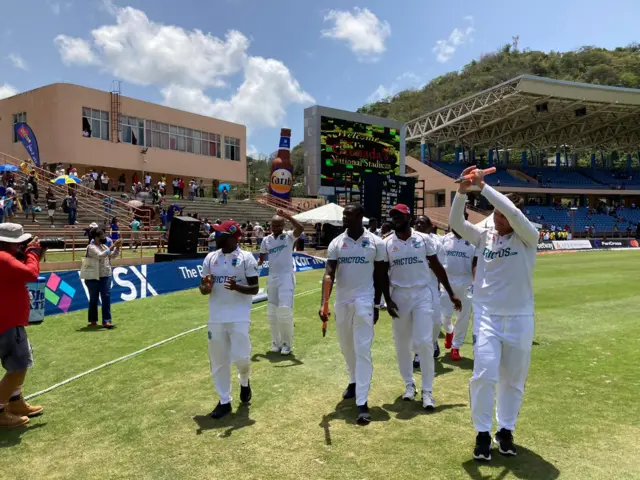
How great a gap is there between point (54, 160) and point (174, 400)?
31.7 metres

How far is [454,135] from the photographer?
2154 inches

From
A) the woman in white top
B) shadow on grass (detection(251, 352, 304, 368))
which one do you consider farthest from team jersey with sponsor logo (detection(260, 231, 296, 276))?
the woman in white top

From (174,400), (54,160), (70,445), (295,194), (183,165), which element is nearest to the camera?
(70,445)

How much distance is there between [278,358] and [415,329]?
2954mm

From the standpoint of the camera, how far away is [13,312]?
196 inches

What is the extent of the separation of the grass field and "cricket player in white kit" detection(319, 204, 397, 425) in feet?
1.92

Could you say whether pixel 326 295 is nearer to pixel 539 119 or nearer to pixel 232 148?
pixel 232 148

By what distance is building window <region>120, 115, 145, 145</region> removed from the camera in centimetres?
3525

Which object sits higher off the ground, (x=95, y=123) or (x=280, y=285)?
(x=95, y=123)

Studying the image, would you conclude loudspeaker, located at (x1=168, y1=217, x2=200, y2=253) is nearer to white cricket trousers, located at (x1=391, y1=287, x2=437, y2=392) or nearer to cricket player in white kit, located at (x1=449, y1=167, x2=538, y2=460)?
white cricket trousers, located at (x1=391, y1=287, x2=437, y2=392)

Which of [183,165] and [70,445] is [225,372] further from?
[183,165]

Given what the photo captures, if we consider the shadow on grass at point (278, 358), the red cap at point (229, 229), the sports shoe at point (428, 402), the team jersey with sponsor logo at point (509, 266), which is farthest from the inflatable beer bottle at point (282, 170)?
the team jersey with sponsor logo at point (509, 266)

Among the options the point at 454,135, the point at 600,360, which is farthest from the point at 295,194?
the point at 600,360

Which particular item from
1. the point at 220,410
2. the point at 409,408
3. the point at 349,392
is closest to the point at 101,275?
the point at 220,410
